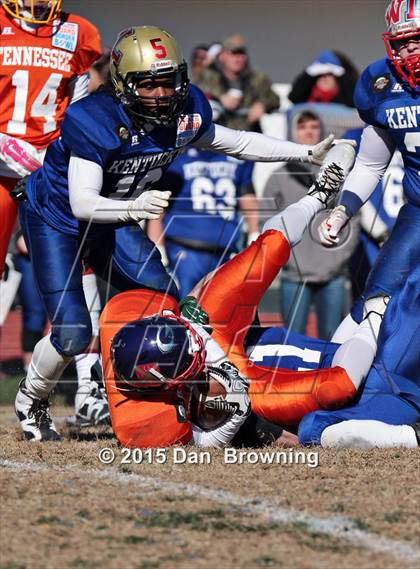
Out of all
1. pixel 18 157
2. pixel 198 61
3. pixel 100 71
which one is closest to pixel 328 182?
pixel 18 157

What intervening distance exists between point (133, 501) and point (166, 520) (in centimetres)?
25

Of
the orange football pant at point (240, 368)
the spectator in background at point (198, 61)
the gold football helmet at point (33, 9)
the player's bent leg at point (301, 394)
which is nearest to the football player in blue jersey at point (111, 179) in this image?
the orange football pant at point (240, 368)

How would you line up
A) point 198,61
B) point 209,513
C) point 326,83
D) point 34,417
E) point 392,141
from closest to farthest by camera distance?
point 209,513 < point 34,417 < point 392,141 < point 326,83 < point 198,61

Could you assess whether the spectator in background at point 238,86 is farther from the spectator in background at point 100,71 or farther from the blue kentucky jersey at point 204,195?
the spectator in background at point 100,71

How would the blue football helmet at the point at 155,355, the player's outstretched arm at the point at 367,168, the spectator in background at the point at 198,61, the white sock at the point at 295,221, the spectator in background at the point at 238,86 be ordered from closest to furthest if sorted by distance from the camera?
the blue football helmet at the point at 155,355 → the white sock at the point at 295,221 → the player's outstretched arm at the point at 367,168 → the spectator in background at the point at 238,86 → the spectator in background at the point at 198,61

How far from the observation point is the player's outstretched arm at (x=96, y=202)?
4512mm

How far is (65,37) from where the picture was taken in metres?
6.14

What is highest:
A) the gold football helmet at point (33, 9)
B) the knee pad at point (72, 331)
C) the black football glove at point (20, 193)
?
the gold football helmet at point (33, 9)

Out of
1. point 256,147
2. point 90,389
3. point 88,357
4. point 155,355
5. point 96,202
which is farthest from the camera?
point 88,357

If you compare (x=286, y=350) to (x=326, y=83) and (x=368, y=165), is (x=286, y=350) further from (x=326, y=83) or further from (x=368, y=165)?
(x=326, y=83)

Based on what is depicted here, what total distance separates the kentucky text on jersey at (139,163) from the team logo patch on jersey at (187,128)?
0.07 metres

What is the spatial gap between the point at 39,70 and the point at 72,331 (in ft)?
5.74

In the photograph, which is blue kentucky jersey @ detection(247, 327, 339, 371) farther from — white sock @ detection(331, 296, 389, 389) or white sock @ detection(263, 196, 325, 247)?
white sock @ detection(263, 196, 325, 247)

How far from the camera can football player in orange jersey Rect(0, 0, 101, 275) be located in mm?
6043
